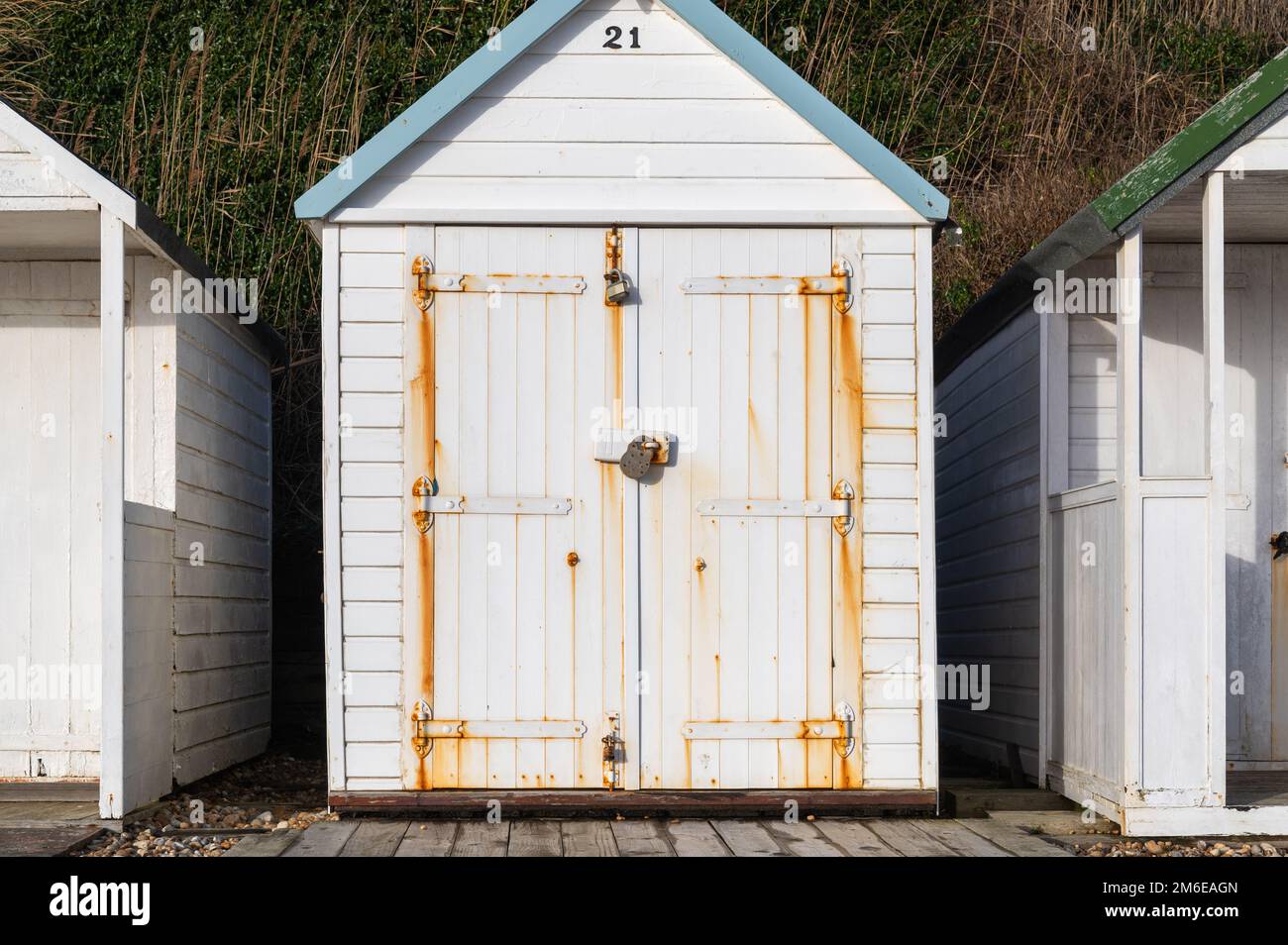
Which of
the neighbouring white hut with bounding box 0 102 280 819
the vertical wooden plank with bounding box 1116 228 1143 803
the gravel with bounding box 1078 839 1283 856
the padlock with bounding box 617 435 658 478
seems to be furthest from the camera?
the neighbouring white hut with bounding box 0 102 280 819

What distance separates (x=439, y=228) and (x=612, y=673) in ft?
7.04

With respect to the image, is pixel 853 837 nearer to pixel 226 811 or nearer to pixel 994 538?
pixel 226 811

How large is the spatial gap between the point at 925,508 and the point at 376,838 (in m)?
2.77

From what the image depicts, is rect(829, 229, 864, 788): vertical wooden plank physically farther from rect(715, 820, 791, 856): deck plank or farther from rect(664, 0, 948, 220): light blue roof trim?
rect(715, 820, 791, 856): deck plank

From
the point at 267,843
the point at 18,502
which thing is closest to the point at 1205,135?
the point at 267,843

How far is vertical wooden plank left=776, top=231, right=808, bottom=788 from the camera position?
6387 mm

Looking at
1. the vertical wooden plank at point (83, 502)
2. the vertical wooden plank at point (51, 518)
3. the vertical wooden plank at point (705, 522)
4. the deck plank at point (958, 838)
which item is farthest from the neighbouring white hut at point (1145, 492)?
the vertical wooden plank at point (51, 518)

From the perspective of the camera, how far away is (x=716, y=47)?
655cm

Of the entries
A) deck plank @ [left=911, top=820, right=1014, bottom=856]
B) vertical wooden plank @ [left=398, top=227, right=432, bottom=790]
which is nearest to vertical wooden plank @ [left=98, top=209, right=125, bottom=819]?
vertical wooden plank @ [left=398, top=227, right=432, bottom=790]

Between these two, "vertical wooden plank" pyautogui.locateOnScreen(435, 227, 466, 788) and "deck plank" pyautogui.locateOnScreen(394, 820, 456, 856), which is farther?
"vertical wooden plank" pyautogui.locateOnScreen(435, 227, 466, 788)

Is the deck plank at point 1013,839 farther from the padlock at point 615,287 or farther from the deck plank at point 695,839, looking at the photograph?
the padlock at point 615,287

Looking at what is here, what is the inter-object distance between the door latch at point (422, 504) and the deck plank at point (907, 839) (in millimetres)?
2326

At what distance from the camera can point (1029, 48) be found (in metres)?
14.7

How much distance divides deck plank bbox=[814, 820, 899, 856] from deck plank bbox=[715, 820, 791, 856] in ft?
0.83
